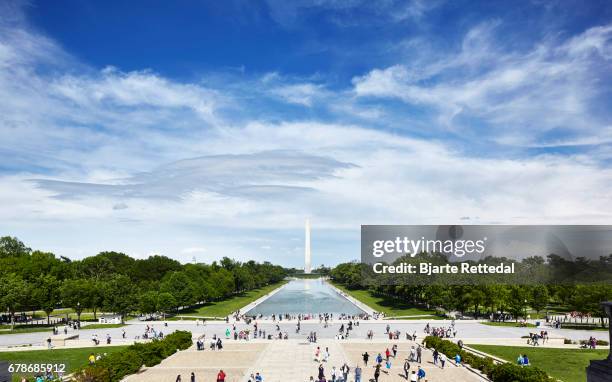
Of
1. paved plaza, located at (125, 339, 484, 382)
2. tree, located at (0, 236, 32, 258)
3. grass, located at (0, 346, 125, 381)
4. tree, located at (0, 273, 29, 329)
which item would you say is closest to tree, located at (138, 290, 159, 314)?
tree, located at (0, 273, 29, 329)

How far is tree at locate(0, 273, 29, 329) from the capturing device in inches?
2749

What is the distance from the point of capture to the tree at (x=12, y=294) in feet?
229

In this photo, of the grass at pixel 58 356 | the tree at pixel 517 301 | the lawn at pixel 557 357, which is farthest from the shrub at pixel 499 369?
the tree at pixel 517 301

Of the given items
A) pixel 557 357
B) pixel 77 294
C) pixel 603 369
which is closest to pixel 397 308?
pixel 557 357

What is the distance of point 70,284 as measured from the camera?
82000 millimetres

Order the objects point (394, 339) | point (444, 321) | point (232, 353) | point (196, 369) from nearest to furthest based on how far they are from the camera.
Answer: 1. point (196, 369)
2. point (232, 353)
3. point (394, 339)
4. point (444, 321)

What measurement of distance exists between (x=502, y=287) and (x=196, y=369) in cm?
5403

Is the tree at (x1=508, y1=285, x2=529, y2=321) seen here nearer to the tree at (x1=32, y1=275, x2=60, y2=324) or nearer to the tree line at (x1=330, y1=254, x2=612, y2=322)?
the tree line at (x1=330, y1=254, x2=612, y2=322)

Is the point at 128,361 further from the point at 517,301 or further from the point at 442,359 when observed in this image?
the point at 517,301

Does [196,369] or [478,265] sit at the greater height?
[478,265]

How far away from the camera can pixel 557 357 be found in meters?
45.1

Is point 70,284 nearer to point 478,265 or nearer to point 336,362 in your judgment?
point 336,362

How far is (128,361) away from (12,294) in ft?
141

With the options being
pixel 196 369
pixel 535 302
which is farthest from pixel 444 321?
pixel 196 369
